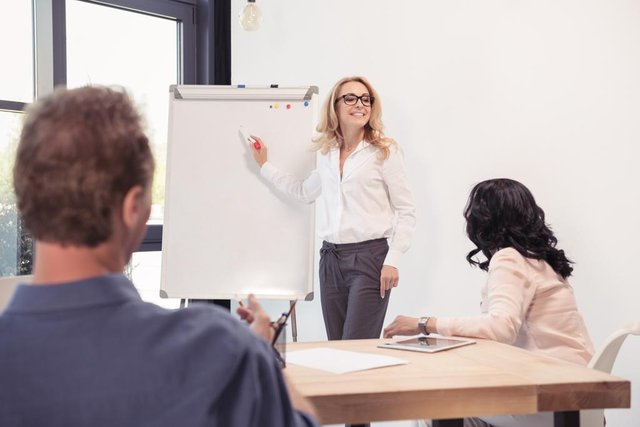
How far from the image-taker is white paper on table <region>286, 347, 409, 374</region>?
1616mm

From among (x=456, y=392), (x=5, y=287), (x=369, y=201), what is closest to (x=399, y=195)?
(x=369, y=201)

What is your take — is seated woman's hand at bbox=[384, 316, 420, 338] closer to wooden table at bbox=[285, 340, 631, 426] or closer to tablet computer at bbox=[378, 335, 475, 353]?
tablet computer at bbox=[378, 335, 475, 353]

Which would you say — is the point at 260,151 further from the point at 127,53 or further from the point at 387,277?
the point at 127,53

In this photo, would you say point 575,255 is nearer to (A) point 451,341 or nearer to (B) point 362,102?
(B) point 362,102

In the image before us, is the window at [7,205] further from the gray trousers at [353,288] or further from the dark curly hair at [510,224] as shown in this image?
the dark curly hair at [510,224]

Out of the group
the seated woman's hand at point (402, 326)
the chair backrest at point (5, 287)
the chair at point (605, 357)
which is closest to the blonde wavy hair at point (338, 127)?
the seated woman's hand at point (402, 326)

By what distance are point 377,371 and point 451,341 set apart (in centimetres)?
44

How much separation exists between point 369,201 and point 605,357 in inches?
55.3

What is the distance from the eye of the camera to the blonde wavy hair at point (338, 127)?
3.13 m

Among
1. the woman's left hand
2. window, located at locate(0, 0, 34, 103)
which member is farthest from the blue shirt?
window, located at locate(0, 0, 34, 103)

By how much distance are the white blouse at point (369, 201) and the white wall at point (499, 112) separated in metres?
0.53

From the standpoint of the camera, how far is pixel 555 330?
2.10 metres

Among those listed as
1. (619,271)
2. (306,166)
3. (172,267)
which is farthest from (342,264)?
(619,271)

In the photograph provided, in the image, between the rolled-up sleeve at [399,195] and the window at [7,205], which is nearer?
the rolled-up sleeve at [399,195]
